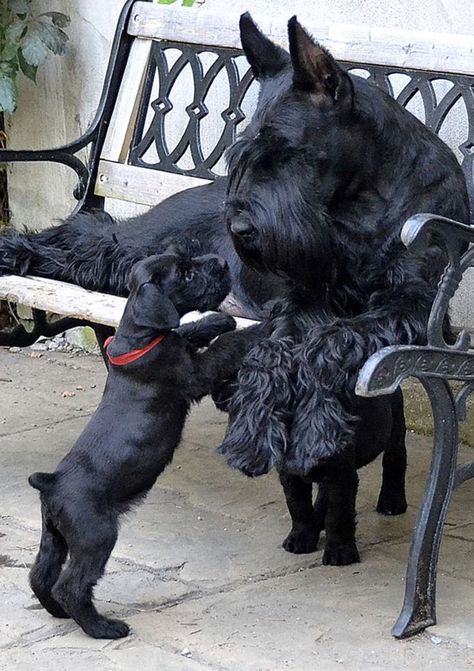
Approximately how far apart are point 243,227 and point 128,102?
6.04 feet

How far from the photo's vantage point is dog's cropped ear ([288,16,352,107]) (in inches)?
115

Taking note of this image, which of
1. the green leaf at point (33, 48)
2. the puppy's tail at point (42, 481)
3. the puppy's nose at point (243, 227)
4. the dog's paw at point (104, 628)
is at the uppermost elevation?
the green leaf at point (33, 48)

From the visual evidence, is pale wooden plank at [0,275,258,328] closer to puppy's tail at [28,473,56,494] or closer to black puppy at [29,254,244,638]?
black puppy at [29,254,244,638]

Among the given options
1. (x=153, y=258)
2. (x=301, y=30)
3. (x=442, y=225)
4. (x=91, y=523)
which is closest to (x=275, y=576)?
(x=91, y=523)

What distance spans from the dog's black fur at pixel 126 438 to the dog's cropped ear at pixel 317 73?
1.76ft

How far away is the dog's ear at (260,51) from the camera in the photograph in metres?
3.26

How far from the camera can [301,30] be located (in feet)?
9.48

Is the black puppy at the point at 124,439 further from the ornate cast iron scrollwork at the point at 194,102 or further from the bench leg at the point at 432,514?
the ornate cast iron scrollwork at the point at 194,102

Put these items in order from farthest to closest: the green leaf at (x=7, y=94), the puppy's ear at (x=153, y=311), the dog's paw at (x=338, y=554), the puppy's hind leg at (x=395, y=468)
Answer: the green leaf at (x=7, y=94) < the puppy's hind leg at (x=395, y=468) < the dog's paw at (x=338, y=554) < the puppy's ear at (x=153, y=311)

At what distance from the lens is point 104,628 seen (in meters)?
3.03

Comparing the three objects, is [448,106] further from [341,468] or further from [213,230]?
[341,468]

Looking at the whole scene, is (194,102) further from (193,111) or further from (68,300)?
(68,300)

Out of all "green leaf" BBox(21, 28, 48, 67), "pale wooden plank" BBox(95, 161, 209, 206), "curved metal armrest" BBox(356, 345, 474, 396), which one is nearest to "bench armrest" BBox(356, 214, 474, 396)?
"curved metal armrest" BBox(356, 345, 474, 396)

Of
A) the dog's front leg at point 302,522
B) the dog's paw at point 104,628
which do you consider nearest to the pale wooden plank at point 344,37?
the dog's front leg at point 302,522
